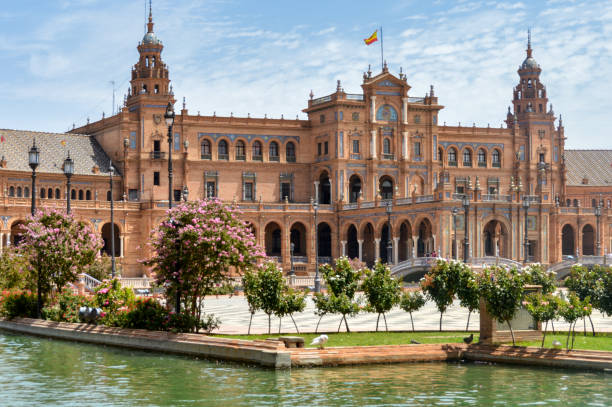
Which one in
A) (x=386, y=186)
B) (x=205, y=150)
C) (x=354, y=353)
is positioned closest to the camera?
(x=354, y=353)

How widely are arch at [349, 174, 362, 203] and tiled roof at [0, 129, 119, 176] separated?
2216 cm

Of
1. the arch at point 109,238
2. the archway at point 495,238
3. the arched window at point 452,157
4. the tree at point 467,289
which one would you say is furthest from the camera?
the arched window at point 452,157

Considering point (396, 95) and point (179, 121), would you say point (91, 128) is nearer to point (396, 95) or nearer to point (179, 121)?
point (179, 121)

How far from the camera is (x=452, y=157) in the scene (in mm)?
98125

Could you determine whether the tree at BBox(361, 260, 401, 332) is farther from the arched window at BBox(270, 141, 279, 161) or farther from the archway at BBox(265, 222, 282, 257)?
the arched window at BBox(270, 141, 279, 161)

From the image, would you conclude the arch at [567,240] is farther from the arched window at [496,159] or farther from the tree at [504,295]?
the tree at [504,295]

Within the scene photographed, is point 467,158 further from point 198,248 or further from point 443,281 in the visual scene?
point 198,248

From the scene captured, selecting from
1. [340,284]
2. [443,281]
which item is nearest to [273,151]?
[340,284]

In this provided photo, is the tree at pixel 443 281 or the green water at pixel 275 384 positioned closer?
the green water at pixel 275 384

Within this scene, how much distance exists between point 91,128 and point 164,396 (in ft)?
242

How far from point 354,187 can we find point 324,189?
3091 millimetres

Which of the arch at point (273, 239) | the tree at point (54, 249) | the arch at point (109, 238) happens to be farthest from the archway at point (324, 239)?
the tree at point (54, 249)

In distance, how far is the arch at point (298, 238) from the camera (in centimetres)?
8900

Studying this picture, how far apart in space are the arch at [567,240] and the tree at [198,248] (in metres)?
70.1
